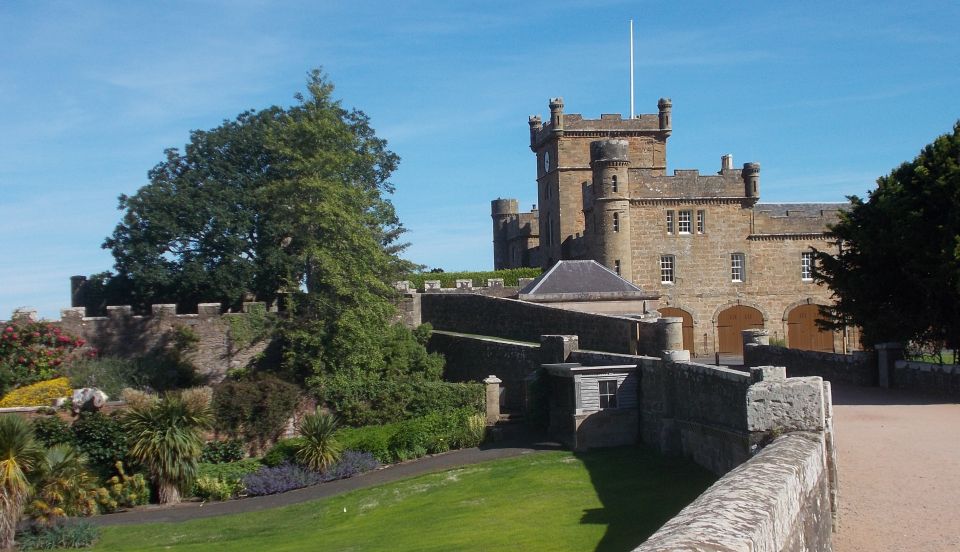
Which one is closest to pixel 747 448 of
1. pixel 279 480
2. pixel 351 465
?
pixel 351 465

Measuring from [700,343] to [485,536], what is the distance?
29.2 metres

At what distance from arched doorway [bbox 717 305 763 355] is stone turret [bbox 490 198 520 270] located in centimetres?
1878

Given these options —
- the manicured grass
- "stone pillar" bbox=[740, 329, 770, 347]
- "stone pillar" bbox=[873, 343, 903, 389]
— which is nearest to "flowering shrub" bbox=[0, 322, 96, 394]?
the manicured grass

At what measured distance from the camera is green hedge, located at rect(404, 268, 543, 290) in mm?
43750

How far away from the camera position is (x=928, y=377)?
58.4 ft

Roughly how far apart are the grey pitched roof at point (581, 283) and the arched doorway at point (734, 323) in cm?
977

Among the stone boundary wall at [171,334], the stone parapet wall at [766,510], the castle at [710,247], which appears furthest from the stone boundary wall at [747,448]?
the castle at [710,247]

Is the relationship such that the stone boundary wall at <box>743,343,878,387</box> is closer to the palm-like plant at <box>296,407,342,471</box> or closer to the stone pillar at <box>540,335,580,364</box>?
the stone pillar at <box>540,335,580,364</box>

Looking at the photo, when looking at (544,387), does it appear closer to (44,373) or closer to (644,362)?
(644,362)

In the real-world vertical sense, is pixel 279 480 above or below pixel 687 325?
below

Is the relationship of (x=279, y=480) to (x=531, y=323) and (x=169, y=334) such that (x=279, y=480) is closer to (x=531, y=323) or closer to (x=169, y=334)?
(x=531, y=323)

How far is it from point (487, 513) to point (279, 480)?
316 inches

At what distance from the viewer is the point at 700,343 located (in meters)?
40.7

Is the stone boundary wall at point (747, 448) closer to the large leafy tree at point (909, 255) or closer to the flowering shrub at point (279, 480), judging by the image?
the large leafy tree at point (909, 255)
